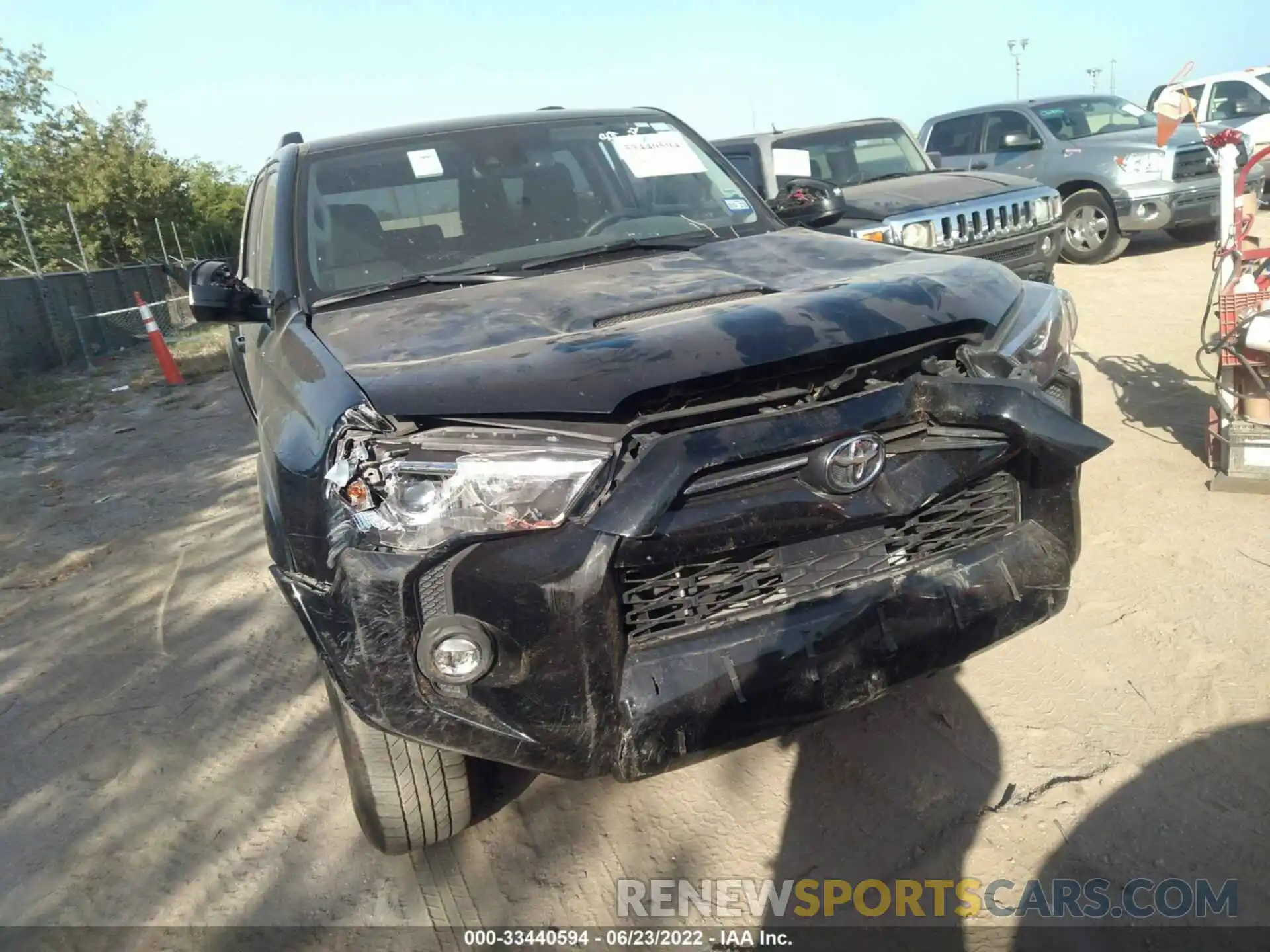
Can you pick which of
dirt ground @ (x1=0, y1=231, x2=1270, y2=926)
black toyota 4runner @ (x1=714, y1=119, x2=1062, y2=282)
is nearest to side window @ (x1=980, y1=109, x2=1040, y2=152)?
black toyota 4runner @ (x1=714, y1=119, x2=1062, y2=282)

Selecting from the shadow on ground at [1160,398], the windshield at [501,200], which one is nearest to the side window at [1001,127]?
the shadow on ground at [1160,398]

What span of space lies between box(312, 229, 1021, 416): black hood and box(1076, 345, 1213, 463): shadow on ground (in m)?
2.57

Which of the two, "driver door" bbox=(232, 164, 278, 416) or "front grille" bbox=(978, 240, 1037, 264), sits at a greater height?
"driver door" bbox=(232, 164, 278, 416)

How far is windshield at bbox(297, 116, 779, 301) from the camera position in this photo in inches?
116

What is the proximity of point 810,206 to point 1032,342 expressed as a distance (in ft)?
5.00

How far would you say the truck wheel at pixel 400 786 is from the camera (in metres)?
2.16

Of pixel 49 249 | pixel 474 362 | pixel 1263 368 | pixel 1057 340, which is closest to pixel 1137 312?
pixel 1263 368

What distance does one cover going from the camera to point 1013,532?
2.30m

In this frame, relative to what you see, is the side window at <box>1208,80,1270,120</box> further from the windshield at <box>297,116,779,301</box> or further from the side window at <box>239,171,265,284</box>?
the side window at <box>239,171,265,284</box>

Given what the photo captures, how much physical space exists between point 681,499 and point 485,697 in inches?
21.3

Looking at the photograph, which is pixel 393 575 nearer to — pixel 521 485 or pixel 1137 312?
pixel 521 485

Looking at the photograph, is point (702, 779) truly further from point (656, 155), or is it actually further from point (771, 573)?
point (656, 155)

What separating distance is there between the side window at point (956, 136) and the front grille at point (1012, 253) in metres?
4.44

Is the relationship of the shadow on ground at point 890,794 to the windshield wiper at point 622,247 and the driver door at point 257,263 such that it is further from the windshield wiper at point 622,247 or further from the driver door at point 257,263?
the driver door at point 257,263
